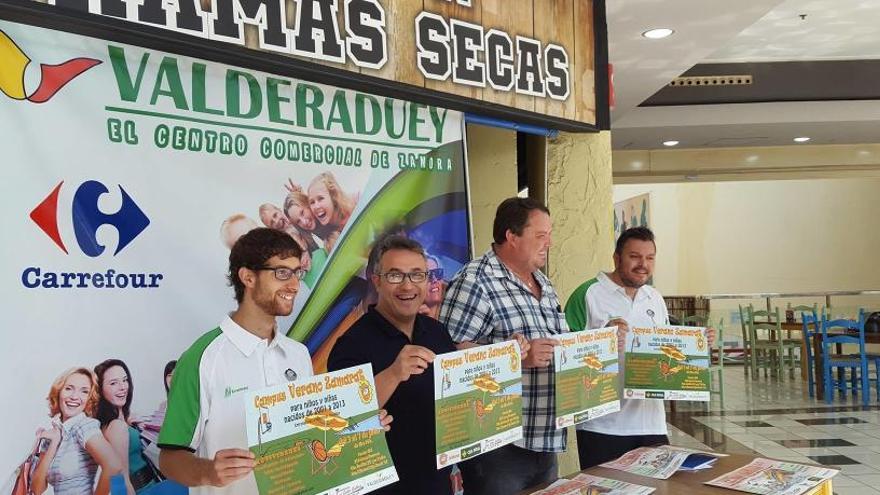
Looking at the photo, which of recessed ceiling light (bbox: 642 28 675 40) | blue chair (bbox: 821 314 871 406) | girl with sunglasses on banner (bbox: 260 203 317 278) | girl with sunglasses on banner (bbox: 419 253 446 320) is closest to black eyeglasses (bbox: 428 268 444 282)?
girl with sunglasses on banner (bbox: 419 253 446 320)

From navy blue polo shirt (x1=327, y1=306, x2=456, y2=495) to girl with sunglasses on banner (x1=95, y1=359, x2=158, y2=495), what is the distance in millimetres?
724

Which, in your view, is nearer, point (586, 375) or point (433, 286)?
point (586, 375)

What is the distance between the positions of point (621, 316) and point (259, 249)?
5.91ft

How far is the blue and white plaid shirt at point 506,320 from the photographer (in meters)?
2.90

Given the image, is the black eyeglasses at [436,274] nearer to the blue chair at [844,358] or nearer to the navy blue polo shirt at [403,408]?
the navy blue polo shirt at [403,408]

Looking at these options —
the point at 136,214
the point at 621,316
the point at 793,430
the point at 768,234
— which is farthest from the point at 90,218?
the point at 768,234

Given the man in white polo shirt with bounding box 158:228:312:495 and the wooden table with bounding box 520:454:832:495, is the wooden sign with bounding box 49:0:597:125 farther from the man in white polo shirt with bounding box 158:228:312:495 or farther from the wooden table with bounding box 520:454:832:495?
the wooden table with bounding box 520:454:832:495

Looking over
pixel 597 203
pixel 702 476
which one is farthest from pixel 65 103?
pixel 597 203

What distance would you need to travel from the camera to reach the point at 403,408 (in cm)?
248

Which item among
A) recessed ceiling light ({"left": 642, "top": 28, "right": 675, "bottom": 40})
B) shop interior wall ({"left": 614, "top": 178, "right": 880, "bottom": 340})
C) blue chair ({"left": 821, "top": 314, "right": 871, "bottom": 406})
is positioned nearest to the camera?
recessed ceiling light ({"left": 642, "top": 28, "right": 675, "bottom": 40})

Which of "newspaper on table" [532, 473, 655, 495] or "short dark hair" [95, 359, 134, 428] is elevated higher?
"short dark hair" [95, 359, 134, 428]

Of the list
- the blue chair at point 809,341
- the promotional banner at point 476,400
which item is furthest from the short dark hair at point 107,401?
the blue chair at point 809,341

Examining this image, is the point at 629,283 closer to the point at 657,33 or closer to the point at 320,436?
the point at 320,436

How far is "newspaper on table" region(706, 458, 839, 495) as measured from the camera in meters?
2.56
